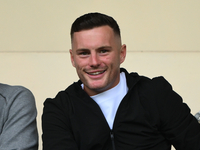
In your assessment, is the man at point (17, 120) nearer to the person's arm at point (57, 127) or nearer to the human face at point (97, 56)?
the person's arm at point (57, 127)

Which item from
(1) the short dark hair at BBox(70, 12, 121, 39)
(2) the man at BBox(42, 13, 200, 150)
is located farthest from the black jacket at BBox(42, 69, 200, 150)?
(1) the short dark hair at BBox(70, 12, 121, 39)

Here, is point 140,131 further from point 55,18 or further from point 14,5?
point 14,5

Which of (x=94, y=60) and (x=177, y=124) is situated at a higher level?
(x=94, y=60)

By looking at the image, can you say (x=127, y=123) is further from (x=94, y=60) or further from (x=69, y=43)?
(x=69, y=43)

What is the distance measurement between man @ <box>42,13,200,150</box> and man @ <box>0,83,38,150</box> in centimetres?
6

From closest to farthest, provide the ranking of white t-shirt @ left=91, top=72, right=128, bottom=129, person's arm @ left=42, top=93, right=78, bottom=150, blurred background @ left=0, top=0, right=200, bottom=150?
person's arm @ left=42, top=93, right=78, bottom=150 < white t-shirt @ left=91, top=72, right=128, bottom=129 < blurred background @ left=0, top=0, right=200, bottom=150

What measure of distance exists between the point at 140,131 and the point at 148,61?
3.88ft

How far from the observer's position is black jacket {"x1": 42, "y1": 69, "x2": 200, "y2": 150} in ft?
5.02

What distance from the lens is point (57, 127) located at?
60.8 inches

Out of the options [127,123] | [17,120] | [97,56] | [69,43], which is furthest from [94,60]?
[69,43]

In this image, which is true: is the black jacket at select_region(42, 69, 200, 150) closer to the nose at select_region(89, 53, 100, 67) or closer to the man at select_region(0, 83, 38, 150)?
the man at select_region(0, 83, 38, 150)

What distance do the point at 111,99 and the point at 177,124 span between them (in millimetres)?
309

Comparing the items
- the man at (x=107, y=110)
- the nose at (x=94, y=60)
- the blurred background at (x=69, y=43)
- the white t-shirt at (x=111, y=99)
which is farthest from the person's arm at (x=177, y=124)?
the blurred background at (x=69, y=43)

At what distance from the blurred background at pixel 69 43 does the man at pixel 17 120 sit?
102 centimetres
